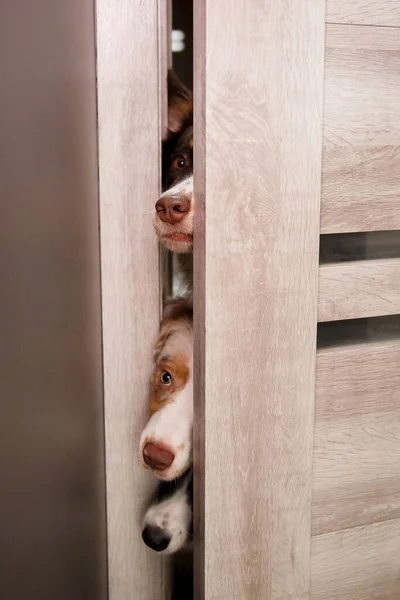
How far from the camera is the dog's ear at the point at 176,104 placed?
1.24 meters

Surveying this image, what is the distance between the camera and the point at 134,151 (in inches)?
42.9

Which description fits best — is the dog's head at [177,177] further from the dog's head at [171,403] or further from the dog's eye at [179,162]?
the dog's head at [171,403]

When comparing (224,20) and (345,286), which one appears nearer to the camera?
(224,20)

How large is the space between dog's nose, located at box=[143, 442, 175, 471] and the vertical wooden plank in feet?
0.22

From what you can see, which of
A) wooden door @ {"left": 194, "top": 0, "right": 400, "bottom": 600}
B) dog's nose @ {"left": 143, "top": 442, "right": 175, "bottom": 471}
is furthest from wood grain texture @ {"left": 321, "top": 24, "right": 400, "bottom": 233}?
dog's nose @ {"left": 143, "top": 442, "right": 175, "bottom": 471}

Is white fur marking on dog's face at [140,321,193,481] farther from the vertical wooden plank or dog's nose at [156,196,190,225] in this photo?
dog's nose at [156,196,190,225]

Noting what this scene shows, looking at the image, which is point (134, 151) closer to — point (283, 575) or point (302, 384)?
point (302, 384)

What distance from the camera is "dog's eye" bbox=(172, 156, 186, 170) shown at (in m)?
1.22

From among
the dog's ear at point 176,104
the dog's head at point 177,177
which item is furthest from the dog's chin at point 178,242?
the dog's ear at point 176,104

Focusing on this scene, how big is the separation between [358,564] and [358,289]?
1.47ft

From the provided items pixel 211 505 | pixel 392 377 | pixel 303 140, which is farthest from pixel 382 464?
pixel 303 140

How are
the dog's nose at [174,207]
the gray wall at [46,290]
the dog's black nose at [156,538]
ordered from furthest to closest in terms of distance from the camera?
the dog's black nose at [156,538] < the dog's nose at [174,207] < the gray wall at [46,290]

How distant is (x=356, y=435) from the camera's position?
1.09 meters

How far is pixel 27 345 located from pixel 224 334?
0.27 m
